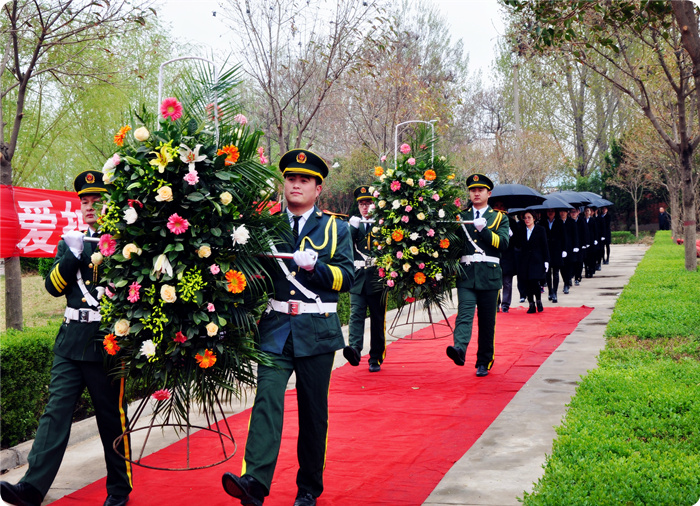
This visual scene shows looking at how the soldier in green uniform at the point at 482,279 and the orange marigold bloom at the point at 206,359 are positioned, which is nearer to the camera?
the orange marigold bloom at the point at 206,359

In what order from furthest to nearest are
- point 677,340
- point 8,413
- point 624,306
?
point 624,306 < point 677,340 < point 8,413

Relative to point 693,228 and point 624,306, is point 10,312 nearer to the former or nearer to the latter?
point 624,306

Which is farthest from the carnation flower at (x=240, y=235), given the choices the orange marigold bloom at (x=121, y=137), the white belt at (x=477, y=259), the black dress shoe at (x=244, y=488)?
the white belt at (x=477, y=259)

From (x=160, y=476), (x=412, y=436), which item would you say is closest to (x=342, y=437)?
(x=412, y=436)

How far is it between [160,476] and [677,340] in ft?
20.4

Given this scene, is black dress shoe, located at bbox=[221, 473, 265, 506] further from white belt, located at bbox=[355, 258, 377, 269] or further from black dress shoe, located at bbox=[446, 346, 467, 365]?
white belt, located at bbox=[355, 258, 377, 269]

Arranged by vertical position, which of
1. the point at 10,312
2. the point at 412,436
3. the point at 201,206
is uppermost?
the point at 201,206

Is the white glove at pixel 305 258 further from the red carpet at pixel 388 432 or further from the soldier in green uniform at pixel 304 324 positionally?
the red carpet at pixel 388 432

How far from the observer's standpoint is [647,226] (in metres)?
39.8

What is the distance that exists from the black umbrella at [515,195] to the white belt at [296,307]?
8.59 meters

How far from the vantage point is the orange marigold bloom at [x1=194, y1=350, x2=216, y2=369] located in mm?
3891

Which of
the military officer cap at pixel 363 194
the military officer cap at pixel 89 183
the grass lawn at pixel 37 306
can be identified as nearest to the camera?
the military officer cap at pixel 89 183

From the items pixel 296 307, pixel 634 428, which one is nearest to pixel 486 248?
pixel 634 428

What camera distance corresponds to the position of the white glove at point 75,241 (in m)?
4.25
